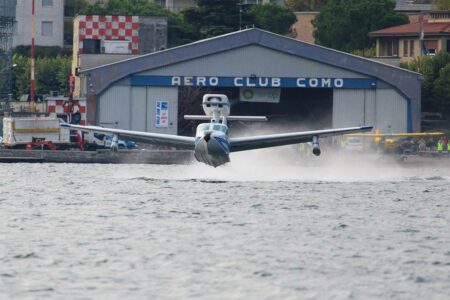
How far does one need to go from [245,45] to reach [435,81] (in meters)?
18.3

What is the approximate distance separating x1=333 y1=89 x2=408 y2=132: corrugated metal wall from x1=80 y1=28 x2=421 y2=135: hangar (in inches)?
2.1

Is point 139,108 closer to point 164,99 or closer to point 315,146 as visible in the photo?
point 164,99

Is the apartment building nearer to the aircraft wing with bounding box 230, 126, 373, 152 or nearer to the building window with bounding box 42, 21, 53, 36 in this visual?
the building window with bounding box 42, 21, 53, 36

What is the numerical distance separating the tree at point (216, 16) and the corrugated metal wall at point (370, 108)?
34.0 metres

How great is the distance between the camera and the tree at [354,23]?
12825cm

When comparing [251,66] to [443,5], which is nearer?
[251,66]

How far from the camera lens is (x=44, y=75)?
122 metres

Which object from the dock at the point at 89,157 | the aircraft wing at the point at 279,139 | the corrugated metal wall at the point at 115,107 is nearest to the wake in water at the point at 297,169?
the aircraft wing at the point at 279,139

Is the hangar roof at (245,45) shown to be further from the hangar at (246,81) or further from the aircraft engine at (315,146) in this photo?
the aircraft engine at (315,146)

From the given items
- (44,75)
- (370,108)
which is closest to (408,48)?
(44,75)

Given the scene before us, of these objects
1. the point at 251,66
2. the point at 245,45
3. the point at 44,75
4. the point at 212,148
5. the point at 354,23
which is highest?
the point at 354,23

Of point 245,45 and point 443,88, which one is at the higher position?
point 245,45

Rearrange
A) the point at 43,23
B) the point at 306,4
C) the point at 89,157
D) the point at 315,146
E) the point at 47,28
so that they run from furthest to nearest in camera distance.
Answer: the point at 306,4 < the point at 47,28 < the point at 43,23 < the point at 89,157 < the point at 315,146

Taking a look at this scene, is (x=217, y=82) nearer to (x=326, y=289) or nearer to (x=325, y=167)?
(x=325, y=167)
